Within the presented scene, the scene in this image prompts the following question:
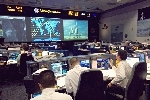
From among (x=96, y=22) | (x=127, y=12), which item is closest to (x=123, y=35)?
(x=127, y=12)

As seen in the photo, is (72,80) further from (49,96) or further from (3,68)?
(3,68)

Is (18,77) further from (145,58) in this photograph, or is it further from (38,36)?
(38,36)

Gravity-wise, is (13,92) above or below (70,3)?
below

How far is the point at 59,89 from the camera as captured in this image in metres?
→ 2.74

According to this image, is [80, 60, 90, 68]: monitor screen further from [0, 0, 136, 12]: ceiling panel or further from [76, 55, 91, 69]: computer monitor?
[0, 0, 136, 12]: ceiling panel

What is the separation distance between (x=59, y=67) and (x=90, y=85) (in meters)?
1.07

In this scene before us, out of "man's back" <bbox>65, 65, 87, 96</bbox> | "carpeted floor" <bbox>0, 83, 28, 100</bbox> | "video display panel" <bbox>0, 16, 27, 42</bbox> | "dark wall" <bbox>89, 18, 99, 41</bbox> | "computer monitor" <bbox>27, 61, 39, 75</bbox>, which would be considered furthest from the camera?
"dark wall" <bbox>89, 18, 99, 41</bbox>

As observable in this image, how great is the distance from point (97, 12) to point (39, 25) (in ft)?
15.1

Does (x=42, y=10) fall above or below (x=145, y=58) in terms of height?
above

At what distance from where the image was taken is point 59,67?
334 cm

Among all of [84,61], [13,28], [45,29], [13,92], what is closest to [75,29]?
[45,29]

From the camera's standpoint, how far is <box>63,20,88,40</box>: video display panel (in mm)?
12938

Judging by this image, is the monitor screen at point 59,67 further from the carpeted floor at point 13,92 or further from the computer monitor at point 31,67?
the carpeted floor at point 13,92

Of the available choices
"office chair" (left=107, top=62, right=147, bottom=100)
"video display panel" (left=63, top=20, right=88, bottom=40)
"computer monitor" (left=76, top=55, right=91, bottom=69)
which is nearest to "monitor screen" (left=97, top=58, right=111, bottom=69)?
"computer monitor" (left=76, top=55, right=91, bottom=69)
